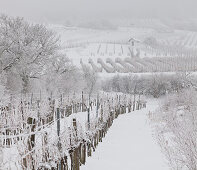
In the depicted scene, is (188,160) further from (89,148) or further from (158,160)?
A: (89,148)

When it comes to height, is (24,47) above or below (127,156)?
above

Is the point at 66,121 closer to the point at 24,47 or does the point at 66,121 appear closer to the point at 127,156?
the point at 127,156

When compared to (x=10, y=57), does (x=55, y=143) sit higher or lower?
lower

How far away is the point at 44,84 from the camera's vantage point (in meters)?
43.8

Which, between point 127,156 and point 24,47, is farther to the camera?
point 24,47

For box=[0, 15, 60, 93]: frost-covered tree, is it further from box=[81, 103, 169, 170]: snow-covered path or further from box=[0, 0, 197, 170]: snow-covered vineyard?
box=[81, 103, 169, 170]: snow-covered path

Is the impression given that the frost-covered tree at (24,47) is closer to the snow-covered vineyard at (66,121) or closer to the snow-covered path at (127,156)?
the snow-covered vineyard at (66,121)

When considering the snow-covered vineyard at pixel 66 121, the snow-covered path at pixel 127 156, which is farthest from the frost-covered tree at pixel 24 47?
the snow-covered path at pixel 127 156

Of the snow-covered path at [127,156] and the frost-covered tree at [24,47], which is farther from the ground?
the frost-covered tree at [24,47]

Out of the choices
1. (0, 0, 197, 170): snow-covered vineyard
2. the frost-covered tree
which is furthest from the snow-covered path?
the frost-covered tree

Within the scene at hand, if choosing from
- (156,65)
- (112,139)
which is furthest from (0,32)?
(156,65)

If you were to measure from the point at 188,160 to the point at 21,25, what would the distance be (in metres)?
28.2

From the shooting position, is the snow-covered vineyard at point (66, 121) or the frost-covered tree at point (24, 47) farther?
the frost-covered tree at point (24, 47)

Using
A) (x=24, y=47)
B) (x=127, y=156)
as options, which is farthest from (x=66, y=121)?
(x=24, y=47)
